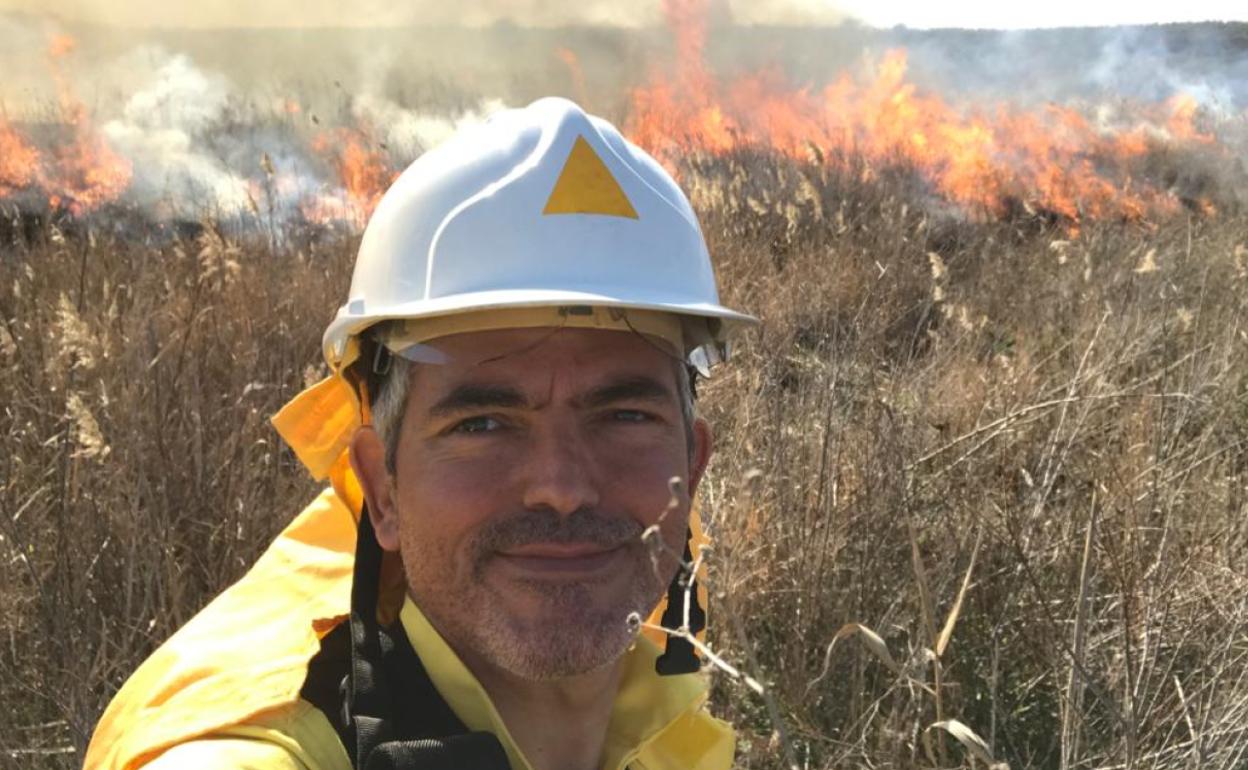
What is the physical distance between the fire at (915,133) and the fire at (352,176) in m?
3.05

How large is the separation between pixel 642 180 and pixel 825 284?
449 cm

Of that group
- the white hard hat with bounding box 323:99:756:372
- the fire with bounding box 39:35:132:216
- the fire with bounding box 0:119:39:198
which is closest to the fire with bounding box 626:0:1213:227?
the fire with bounding box 39:35:132:216

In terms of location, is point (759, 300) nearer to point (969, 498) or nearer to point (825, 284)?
point (825, 284)

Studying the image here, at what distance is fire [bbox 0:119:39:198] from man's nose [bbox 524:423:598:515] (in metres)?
9.34

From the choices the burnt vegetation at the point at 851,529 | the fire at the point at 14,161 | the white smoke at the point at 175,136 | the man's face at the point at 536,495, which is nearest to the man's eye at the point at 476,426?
the man's face at the point at 536,495

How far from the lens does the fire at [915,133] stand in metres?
12.5

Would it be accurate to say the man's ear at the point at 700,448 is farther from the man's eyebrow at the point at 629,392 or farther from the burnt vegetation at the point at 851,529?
the burnt vegetation at the point at 851,529

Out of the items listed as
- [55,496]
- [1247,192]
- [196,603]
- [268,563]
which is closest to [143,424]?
[55,496]

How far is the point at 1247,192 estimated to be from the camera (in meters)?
13.9

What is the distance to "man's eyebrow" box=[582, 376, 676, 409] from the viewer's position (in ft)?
5.74

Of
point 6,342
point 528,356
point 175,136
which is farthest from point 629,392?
point 175,136

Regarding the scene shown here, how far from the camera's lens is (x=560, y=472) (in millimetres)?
1662

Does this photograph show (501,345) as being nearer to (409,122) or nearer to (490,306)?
(490,306)

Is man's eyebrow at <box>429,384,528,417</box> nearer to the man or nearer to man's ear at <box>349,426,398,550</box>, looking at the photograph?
the man
